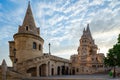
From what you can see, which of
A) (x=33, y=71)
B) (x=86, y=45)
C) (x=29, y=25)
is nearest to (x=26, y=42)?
(x=29, y=25)

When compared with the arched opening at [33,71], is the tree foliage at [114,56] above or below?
above

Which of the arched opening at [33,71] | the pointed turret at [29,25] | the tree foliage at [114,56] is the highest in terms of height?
the pointed turret at [29,25]

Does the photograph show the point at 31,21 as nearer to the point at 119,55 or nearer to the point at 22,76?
the point at 22,76

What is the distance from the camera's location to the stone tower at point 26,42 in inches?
1631

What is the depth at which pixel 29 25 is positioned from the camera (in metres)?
45.1

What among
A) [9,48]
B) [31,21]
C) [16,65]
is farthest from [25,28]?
[16,65]

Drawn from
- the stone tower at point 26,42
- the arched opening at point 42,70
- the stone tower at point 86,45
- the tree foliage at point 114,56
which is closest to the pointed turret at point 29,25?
the stone tower at point 26,42

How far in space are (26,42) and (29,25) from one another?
→ 5.29 metres

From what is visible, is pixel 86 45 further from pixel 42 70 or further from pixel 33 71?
pixel 33 71

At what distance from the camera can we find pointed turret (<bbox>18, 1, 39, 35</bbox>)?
4442 centimetres

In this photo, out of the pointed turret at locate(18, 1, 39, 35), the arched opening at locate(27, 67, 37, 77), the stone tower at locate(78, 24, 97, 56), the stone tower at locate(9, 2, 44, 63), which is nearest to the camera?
the arched opening at locate(27, 67, 37, 77)

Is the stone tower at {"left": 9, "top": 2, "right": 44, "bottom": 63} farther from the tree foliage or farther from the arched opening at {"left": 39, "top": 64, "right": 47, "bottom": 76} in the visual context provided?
the tree foliage

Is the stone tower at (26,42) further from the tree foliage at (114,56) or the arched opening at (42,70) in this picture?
the tree foliage at (114,56)

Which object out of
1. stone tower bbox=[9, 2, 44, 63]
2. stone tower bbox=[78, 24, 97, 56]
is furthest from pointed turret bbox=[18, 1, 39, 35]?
stone tower bbox=[78, 24, 97, 56]
